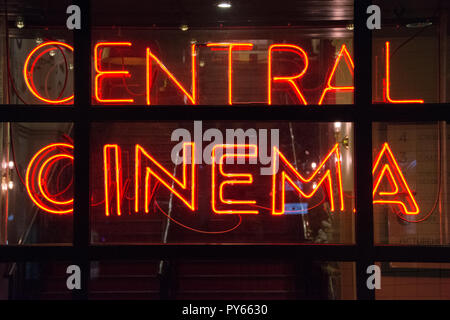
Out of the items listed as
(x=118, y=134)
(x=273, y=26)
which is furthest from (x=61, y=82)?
(x=273, y=26)

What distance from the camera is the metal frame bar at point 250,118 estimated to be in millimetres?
4148

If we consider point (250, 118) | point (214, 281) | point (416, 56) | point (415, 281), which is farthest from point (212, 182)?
point (416, 56)

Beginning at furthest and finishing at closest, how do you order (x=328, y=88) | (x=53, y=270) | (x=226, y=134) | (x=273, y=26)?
(x=226, y=134) → (x=53, y=270) → (x=273, y=26) → (x=328, y=88)

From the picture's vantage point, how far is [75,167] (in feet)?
13.8

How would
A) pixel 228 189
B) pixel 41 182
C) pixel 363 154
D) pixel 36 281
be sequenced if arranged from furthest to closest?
pixel 228 189
pixel 36 281
pixel 41 182
pixel 363 154

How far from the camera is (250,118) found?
4.20 m

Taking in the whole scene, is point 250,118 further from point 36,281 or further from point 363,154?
point 36,281

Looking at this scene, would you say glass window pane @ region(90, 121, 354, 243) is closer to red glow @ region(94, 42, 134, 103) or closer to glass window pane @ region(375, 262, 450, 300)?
glass window pane @ region(375, 262, 450, 300)

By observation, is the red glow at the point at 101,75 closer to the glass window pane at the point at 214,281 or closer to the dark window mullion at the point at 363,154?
the dark window mullion at the point at 363,154

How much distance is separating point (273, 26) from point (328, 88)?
1844mm

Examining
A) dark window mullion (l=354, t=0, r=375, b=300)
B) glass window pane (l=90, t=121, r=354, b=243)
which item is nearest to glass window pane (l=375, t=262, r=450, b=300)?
glass window pane (l=90, t=121, r=354, b=243)

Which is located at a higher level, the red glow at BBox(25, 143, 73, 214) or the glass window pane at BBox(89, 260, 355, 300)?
the red glow at BBox(25, 143, 73, 214)

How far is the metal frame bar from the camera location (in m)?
4.15
